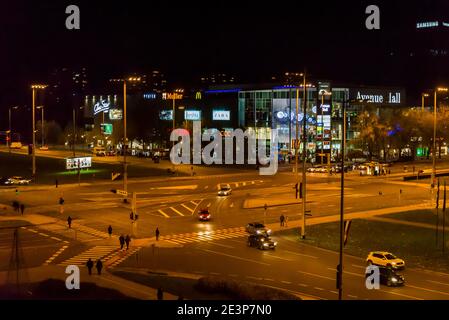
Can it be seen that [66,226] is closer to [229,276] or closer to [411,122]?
[229,276]

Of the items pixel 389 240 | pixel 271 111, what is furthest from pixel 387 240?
pixel 271 111

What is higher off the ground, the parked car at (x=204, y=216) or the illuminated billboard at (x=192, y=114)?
the illuminated billboard at (x=192, y=114)

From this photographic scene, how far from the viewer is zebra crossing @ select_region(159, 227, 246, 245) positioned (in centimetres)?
4369

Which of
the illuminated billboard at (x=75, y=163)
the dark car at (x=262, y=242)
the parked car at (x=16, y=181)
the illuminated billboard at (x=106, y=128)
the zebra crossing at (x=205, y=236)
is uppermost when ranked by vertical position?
the illuminated billboard at (x=106, y=128)

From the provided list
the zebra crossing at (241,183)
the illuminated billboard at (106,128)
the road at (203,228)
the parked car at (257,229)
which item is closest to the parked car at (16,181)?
the road at (203,228)

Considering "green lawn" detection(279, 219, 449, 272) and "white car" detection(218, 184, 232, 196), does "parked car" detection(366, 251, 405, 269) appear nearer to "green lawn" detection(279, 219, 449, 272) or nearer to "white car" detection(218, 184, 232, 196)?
"green lawn" detection(279, 219, 449, 272)

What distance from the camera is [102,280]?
105 ft

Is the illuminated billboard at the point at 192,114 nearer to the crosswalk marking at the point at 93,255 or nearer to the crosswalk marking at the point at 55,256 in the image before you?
the crosswalk marking at the point at 93,255

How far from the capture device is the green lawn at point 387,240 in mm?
39188

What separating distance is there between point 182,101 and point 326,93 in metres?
36.5

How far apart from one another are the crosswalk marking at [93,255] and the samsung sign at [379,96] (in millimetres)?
90675

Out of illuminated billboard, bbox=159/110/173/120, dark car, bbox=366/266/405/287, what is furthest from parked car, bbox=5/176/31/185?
illuminated billboard, bbox=159/110/173/120

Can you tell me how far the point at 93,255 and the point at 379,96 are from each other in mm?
102487
